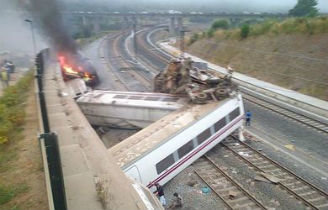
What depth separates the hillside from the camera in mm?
35656

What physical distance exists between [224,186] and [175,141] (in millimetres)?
3463

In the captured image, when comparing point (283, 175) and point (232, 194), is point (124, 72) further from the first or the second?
point (232, 194)

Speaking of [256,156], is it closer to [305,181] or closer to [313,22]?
[305,181]

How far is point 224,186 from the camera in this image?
18016mm

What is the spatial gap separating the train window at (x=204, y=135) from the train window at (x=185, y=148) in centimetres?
64

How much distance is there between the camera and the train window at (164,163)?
17.3 m

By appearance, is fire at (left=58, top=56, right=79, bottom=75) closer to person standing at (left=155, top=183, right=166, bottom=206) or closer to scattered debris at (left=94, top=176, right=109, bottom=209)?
person standing at (left=155, top=183, right=166, bottom=206)

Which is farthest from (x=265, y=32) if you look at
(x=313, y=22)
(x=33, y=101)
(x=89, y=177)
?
(x=89, y=177)

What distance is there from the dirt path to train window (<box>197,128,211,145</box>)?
8657 millimetres

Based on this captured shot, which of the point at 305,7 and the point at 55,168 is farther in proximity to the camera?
the point at 305,7

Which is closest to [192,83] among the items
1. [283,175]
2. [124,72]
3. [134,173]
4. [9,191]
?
[283,175]

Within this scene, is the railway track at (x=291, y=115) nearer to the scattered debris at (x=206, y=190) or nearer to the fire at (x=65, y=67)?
the scattered debris at (x=206, y=190)

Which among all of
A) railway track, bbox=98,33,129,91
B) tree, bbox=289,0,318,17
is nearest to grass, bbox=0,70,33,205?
railway track, bbox=98,33,129,91

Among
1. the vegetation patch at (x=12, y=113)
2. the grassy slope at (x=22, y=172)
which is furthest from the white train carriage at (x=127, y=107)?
the grassy slope at (x=22, y=172)
